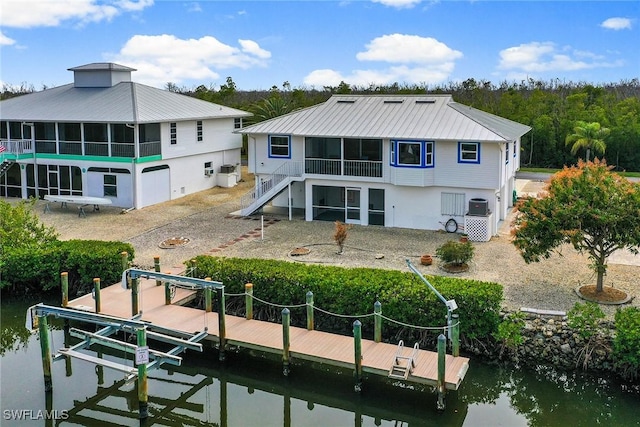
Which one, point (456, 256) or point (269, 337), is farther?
point (456, 256)

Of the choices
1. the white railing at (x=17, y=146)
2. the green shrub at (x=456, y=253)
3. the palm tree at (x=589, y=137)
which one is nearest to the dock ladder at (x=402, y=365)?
the green shrub at (x=456, y=253)

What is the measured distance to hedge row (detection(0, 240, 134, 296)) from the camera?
20.0m

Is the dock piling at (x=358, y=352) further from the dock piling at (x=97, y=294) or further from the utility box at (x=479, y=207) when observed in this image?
the utility box at (x=479, y=207)

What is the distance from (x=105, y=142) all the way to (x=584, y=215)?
23184 mm

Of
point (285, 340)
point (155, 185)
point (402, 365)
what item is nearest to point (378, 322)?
point (402, 365)

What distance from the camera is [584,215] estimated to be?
55.7 feet

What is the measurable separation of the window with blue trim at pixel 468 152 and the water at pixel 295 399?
37.1 feet

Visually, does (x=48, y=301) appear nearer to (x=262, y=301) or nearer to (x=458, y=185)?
(x=262, y=301)

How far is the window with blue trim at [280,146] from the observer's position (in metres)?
28.7

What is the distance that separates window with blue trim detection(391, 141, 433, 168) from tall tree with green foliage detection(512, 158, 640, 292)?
785 centimetres

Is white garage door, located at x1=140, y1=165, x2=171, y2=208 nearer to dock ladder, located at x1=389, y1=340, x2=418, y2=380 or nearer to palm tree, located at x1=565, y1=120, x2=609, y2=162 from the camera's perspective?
dock ladder, located at x1=389, y1=340, x2=418, y2=380

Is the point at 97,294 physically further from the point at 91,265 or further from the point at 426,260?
the point at 426,260

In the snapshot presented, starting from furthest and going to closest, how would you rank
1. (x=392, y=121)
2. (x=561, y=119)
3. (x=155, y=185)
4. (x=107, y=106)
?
1. (x=561, y=119)
2. (x=107, y=106)
3. (x=155, y=185)
4. (x=392, y=121)

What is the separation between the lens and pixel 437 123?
Result: 87.5 feet
